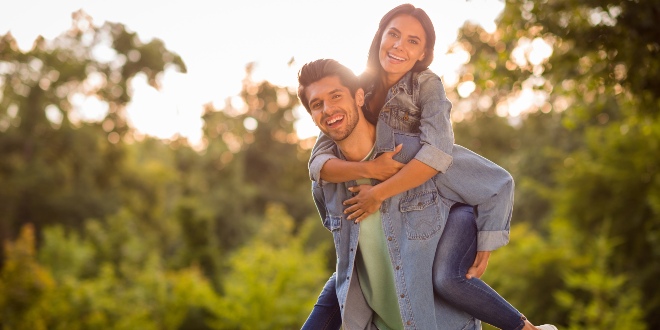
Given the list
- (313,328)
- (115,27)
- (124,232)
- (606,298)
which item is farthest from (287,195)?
(313,328)

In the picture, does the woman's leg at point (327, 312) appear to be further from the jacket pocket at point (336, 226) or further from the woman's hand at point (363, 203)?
the woman's hand at point (363, 203)

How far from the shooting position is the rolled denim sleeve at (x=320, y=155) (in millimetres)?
2555

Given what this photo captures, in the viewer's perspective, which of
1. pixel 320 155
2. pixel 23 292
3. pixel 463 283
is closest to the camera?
pixel 463 283

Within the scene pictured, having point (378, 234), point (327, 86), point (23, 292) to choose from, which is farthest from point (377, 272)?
point (23, 292)

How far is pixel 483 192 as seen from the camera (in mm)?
2477

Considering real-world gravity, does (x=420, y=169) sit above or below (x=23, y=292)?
above

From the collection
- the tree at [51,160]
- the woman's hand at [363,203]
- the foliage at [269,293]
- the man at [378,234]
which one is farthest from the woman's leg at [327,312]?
the tree at [51,160]

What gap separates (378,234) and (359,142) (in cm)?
32

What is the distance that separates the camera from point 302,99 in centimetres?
260

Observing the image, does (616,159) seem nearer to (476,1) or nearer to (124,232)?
(476,1)

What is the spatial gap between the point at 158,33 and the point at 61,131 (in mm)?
22127

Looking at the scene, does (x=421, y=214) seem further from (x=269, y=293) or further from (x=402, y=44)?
(x=269, y=293)

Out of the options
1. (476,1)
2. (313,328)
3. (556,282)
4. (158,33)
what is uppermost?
(158,33)

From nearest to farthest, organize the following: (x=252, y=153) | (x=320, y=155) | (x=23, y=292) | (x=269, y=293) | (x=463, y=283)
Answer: (x=463, y=283) → (x=320, y=155) → (x=23, y=292) → (x=269, y=293) → (x=252, y=153)
